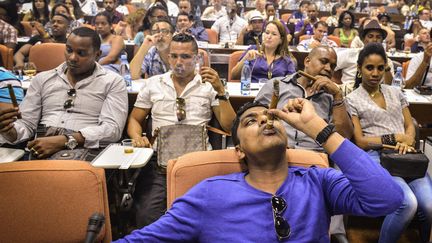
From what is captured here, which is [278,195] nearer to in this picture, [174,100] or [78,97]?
[174,100]

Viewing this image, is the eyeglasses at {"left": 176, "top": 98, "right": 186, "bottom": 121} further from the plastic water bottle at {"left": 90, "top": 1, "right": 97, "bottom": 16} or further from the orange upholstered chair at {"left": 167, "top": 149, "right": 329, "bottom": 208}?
the plastic water bottle at {"left": 90, "top": 1, "right": 97, "bottom": 16}

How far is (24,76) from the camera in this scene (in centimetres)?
343

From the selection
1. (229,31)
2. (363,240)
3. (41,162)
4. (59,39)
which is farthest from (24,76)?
(229,31)

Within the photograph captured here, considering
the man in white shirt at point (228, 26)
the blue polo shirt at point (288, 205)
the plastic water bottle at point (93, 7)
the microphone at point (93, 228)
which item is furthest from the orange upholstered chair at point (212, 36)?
the microphone at point (93, 228)

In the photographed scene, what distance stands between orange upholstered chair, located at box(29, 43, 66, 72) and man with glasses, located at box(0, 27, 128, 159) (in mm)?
1405

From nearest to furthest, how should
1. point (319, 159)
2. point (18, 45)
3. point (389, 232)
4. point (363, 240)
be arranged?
point (319, 159)
point (389, 232)
point (363, 240)
point (18, 45)

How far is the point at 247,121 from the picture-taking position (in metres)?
1.57

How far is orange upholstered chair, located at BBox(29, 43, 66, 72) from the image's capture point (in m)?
3.79

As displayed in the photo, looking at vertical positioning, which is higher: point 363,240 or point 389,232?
point 389,232

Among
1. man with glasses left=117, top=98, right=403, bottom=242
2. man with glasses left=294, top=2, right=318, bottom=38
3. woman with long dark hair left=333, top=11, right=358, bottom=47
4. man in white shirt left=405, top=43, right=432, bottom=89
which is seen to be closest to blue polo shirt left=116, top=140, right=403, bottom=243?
man with glasses left=117, top=98, right=403, bottom=242

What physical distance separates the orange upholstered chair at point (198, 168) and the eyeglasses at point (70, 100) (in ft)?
3.60

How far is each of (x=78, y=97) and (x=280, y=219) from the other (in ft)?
5.14

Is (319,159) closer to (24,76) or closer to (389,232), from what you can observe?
(389,232)

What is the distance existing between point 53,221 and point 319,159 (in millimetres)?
993
